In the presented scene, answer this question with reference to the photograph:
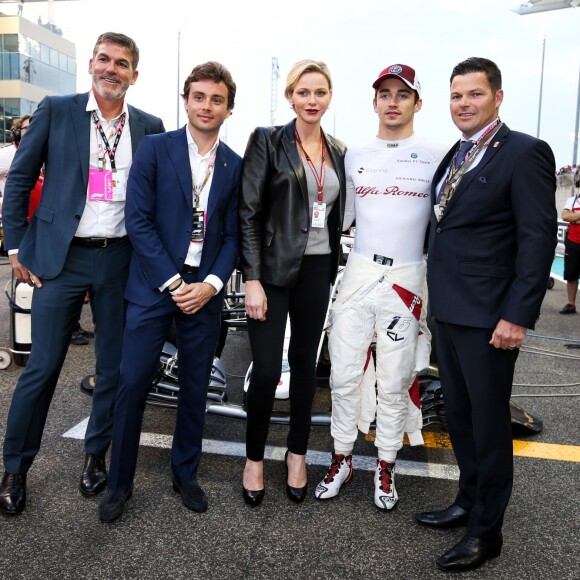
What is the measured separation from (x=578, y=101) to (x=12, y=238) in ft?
96.3

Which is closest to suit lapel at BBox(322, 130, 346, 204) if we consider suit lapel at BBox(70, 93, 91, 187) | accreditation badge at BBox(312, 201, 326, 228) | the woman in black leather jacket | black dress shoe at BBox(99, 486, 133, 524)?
the woman in black leather jacket

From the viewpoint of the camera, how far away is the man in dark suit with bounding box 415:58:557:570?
230 centimetres

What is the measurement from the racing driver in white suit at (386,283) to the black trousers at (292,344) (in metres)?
0.13

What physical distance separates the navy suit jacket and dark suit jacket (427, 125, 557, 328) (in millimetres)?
995

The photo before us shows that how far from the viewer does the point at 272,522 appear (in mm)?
2770

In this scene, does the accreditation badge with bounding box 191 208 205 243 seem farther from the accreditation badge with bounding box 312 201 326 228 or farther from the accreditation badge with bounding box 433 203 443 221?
the accreditation badge with bounding box 433 203 443 221

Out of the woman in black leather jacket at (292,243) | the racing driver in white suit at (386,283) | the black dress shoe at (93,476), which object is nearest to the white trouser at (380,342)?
the racing driver in white suit at (386,283)

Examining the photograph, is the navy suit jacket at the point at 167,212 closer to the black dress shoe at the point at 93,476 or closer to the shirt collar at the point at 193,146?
the shirt collar at the point at 193,146

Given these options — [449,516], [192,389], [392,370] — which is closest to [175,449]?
[192,389]

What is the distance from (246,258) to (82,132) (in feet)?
3.28

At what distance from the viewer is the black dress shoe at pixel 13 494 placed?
2.74 metres

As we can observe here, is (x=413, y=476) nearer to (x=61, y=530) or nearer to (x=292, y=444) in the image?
(x=292, y=444)

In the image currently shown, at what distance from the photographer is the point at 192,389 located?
2926mm

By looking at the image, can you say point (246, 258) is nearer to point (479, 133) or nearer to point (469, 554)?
point (479, 133)
